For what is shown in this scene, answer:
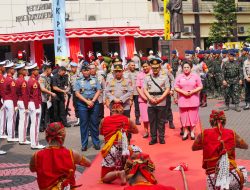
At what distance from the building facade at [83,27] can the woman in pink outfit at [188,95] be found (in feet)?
61.9

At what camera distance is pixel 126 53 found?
30812 mm

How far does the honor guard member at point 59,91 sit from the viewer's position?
1324 cm

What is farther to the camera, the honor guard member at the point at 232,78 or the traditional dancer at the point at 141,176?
the honor guard member at the point at 232,78

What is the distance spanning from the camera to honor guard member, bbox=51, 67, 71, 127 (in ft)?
43.4

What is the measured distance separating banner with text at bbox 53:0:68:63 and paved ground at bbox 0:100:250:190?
1221 cm

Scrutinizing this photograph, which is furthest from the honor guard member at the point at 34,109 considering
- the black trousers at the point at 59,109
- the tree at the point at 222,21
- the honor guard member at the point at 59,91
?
the tree at the point at 222,21

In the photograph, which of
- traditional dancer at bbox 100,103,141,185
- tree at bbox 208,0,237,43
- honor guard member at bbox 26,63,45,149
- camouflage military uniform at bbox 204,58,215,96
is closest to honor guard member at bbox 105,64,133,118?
honor guard member at bbox 26,63,45,149

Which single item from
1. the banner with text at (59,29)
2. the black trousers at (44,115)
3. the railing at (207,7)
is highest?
the railing at (207,7)

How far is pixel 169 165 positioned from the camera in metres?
8.71

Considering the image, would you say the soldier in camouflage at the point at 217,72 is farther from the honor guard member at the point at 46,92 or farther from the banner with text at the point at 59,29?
the banner with text at the point at 59,29

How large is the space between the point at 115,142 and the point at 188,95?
3777 millimetres

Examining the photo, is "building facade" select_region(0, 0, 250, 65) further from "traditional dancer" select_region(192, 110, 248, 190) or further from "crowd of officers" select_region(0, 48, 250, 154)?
"traditional dancer" select_region(192, 110, 248, 190)

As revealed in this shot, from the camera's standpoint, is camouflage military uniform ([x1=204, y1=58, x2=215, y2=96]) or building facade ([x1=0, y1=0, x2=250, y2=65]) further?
building facade ([x1=0, y1=0, x2=250, y2=65])

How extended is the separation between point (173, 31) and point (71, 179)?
21.0 m
